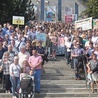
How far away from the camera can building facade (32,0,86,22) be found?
7275cm

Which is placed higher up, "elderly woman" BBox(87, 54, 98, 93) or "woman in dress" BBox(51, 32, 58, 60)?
"woman in dress" BBox(51, 32, 58, 60)

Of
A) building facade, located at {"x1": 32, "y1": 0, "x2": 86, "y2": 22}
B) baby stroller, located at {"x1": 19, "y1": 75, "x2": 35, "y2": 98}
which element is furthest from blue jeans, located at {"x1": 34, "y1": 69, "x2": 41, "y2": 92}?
building facade, located at {"x1": 32, "y1": 0, "x2": 86, "y2": 22}

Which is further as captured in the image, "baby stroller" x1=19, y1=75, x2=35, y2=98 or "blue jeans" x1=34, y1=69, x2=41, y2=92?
"blue jeans" x1=34, y1=69, x2=41, y2=92

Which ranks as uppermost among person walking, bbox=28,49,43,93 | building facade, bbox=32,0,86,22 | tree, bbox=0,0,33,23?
building facade, bbox=32,0,86,22

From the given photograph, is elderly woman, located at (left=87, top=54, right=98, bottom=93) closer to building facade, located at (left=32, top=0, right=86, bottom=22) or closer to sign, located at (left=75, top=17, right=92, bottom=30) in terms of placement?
sign, located at (left=75, top=17, right=92, bottom=30)

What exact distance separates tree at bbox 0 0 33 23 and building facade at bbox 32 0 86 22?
3938 centimetres

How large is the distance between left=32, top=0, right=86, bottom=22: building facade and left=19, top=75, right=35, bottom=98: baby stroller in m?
Answer: 56.9

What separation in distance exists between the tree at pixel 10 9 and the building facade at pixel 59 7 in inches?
1551

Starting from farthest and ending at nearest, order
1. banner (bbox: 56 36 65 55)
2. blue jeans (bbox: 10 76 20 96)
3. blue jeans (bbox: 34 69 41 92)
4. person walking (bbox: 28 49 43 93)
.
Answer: banner (bbox: 56 36 65 55) → blue jeans (bbox: 34 69 41 92) → person walking (bbox: 28 49 43 93) → blue jeans (bbox: 10 76 20 96)

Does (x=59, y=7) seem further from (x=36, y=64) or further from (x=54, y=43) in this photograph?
(x=36, y=64)

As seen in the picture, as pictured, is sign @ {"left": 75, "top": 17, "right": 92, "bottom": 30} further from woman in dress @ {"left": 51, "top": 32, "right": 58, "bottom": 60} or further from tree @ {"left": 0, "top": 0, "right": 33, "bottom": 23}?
tree @ {"left": 0, "top": 0, "right": 33, "bottom": 23}

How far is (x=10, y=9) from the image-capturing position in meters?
30.5

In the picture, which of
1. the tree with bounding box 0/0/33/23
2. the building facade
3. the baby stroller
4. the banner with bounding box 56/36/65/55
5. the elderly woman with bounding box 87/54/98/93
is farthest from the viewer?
the building facade

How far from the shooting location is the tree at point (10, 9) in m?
29.9
